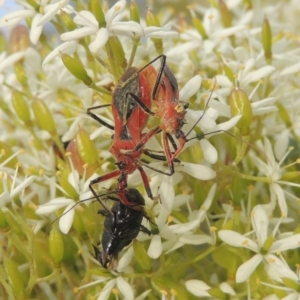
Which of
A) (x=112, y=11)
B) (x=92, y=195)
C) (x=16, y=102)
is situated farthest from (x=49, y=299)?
(x=112, y=11)

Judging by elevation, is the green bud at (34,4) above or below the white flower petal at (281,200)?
above

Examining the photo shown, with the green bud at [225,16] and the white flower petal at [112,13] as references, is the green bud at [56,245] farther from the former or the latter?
the green bud at [225,16]

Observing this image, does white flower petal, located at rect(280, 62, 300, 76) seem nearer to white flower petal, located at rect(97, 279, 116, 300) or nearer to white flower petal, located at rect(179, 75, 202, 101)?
white flower petal, located at rect(179, 75, 202, 101)

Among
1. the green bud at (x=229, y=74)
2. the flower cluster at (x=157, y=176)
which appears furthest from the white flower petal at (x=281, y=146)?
the green bud at (x=229, y=74)

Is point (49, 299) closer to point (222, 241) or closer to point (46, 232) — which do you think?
point (46, 232)

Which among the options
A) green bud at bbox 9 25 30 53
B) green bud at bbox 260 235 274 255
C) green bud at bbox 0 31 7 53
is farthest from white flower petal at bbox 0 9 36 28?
green bud at bbox 260 235 274 255
